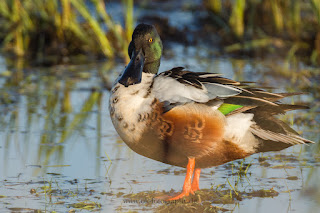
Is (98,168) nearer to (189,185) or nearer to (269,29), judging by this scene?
(189,185)

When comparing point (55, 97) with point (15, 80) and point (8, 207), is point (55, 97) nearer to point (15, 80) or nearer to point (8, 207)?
point (15, 80)

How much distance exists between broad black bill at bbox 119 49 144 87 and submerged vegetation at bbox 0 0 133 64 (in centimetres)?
385

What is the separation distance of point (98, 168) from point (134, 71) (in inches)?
32.2

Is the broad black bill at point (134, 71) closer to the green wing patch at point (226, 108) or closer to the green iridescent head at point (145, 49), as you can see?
the green iridescent head at point (145, 49)

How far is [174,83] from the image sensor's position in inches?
163

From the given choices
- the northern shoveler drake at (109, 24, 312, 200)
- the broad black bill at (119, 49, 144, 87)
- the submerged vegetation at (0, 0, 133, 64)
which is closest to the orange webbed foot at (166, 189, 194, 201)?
the northern shoveler drake at (109, 24, 312, 200)

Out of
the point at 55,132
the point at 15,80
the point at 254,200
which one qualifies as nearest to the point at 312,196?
the point at 254,200

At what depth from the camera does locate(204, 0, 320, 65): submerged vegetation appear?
344 inches

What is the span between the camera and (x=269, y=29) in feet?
31.9

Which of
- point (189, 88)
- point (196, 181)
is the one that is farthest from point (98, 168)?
point (189, 88)

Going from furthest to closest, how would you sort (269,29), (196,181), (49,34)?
(269,29) < (49,34) < (196,181)

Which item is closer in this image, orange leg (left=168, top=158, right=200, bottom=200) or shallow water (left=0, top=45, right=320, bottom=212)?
shallow water (left=0, top=45, right=320, bottom=212)

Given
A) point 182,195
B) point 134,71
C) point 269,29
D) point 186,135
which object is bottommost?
point 182,195

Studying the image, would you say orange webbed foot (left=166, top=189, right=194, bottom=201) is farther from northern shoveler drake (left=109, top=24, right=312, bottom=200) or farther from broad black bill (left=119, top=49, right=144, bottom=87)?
broad black bill (left=119, top=49, right=144, bottom=87)
